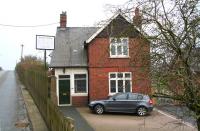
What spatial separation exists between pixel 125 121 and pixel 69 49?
1268 centimetres

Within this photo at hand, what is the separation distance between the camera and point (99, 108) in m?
33.2

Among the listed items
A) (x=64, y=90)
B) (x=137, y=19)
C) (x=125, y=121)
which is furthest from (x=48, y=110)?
(x=64, y=90)

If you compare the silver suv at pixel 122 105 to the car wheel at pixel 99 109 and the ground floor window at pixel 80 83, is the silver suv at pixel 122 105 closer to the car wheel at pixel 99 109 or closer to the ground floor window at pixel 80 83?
the car wheel at pixel 99 109

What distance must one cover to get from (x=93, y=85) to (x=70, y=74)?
2.13m

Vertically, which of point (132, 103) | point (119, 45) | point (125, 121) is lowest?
point (125, 121)

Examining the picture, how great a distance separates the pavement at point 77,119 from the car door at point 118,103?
2.44 metres

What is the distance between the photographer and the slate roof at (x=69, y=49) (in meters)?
37.9

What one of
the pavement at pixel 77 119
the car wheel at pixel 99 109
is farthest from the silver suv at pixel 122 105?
A: the pavement at pixel 77 119

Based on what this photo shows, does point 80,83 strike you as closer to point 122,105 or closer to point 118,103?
point 118,103

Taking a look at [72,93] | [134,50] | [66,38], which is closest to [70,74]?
[72,93]

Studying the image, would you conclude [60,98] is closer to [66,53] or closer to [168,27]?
[66,53]

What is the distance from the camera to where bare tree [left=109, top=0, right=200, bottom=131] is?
8359 mm

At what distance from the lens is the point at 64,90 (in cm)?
3778

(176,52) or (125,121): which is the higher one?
(176,52)
